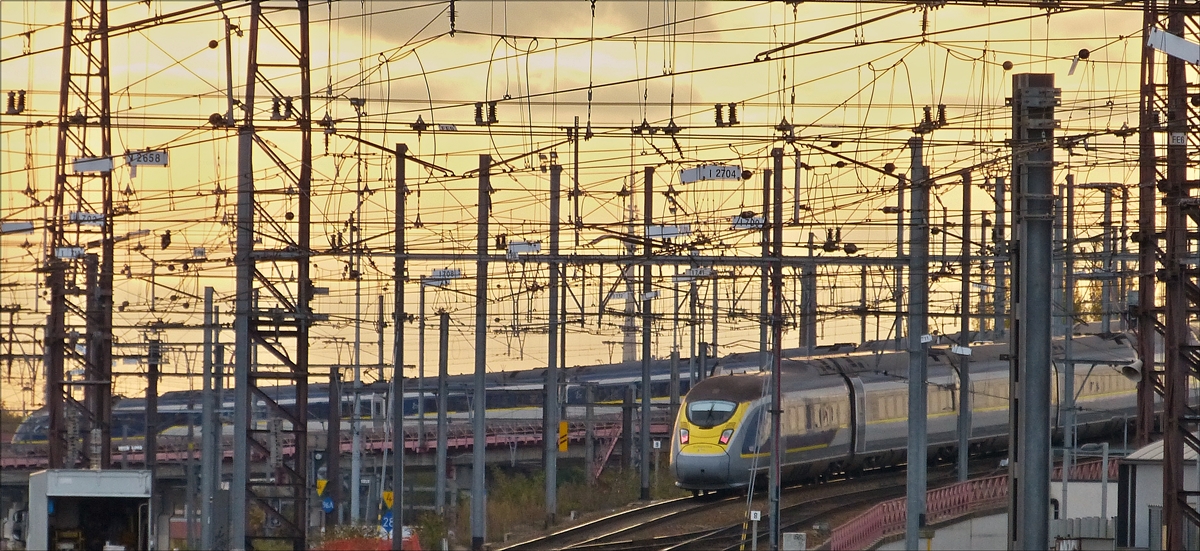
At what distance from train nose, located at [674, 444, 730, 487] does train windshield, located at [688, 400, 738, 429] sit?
1.78ft

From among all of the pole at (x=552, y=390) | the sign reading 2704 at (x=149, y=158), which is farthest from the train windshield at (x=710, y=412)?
the sign reading 2704 at (x=149, y=158)

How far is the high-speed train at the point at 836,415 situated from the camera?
121ft

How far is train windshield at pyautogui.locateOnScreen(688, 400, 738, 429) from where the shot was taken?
3681 centimetres

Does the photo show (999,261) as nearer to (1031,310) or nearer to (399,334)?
(399,334)

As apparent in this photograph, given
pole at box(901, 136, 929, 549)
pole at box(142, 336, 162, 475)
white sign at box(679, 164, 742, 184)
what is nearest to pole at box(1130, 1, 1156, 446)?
pole at box(901, 136, 929, 549)

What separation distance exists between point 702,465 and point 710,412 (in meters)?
1.22

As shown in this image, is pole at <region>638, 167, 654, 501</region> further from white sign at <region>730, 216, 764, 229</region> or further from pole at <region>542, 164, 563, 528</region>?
white sign at <region>730, 216, 764, 229</region>

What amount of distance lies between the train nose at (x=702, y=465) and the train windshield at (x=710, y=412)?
541 millimetres

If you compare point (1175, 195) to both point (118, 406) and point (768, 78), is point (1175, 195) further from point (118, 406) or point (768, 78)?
point (118, 406)

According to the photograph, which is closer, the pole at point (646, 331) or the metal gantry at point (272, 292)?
the metal gantry at point (272, 292)

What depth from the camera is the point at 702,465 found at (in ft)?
121

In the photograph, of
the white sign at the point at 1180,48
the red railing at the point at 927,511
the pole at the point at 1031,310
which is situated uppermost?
the white sign at the point at 1180,48

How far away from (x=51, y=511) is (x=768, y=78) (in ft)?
44.9

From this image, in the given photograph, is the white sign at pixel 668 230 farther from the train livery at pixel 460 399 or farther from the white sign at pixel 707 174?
the train livery at pixel 460 399
